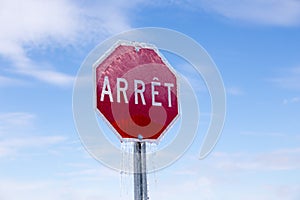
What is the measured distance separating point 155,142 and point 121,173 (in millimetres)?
3620

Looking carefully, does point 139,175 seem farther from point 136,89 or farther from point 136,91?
point 136,89

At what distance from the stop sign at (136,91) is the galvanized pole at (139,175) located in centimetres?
106

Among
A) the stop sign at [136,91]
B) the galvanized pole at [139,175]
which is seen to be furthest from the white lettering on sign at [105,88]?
the galvanized pole at [139,175]

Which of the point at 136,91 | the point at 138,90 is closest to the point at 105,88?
the point at 136,91

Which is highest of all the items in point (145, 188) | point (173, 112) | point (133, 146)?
point (173, 112)

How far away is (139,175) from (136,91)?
19.3ft

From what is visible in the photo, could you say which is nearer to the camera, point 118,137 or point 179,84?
point 118,137

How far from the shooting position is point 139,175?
36875 mm

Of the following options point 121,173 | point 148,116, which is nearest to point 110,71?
point 148,116

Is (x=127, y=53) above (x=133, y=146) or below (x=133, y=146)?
above

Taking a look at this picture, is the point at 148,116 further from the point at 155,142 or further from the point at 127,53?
the point at 127,53

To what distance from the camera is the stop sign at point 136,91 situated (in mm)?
36312

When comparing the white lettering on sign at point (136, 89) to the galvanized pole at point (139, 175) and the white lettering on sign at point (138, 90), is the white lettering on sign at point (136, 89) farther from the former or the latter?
the galvanized pole at point (139, 175)

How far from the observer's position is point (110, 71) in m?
36.7
